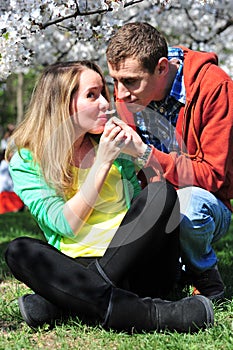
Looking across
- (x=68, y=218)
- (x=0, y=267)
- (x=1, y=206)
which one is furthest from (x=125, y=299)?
(x=1, y=206)

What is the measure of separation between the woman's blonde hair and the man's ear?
34 cm

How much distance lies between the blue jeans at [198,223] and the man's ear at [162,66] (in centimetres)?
63

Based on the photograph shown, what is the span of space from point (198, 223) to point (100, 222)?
18.9 inches

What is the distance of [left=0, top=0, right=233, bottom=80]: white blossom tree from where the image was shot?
3.86 m

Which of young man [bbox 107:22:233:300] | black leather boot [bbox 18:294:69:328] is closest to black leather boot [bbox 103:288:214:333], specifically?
black leather boot [bbox 18:294:69:328]

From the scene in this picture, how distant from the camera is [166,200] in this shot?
9.14 feet

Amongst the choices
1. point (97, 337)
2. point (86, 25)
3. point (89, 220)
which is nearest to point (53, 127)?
point (89, 220)

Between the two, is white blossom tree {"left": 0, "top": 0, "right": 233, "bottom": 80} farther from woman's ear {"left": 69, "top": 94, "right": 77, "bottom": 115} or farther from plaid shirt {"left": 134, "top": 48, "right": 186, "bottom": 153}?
woman's ear {"left": 69, "top": 94, "right": 77, "bottom": 115}

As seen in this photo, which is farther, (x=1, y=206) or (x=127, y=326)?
(x=1, y=206)

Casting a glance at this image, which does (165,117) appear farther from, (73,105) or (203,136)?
(73,105)

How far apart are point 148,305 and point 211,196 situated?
0.69m

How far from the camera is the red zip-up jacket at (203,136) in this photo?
9.94 feet

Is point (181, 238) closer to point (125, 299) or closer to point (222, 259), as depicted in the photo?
point (125, 299)

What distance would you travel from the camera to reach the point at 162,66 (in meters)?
3.21
